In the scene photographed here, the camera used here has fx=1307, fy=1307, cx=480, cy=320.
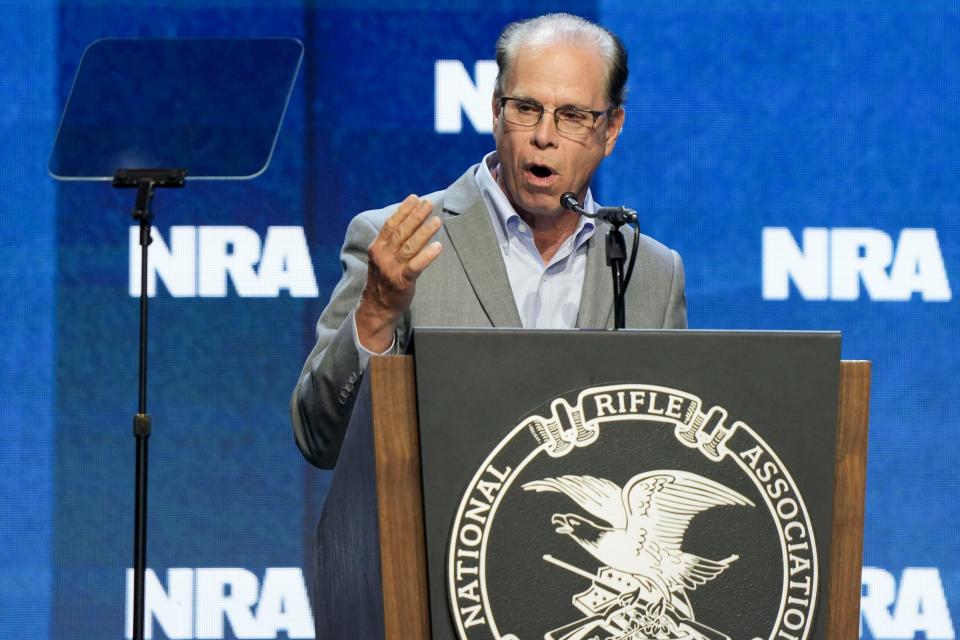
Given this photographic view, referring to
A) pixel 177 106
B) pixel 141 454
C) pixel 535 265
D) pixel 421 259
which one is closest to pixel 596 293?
pixel 535 265

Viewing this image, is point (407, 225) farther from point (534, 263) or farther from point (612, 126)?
point (612, 126)

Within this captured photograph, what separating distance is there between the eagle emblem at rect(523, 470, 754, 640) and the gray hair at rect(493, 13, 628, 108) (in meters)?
1.03

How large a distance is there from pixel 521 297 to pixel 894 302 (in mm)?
1894

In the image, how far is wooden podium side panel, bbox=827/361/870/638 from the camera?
3.89 feet

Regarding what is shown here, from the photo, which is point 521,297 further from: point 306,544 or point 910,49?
point 910,49

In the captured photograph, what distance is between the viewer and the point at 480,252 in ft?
6.32

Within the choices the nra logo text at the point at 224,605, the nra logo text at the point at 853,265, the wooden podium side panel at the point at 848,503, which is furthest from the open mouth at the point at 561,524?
the nra logo text at the point at 853,265

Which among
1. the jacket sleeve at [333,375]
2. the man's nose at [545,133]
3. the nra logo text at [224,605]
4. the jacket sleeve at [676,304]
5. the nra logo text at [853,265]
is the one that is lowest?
the nra logo text at [224,605]

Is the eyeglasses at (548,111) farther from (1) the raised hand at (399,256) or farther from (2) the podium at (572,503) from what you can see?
(2) the podium at (572,503)

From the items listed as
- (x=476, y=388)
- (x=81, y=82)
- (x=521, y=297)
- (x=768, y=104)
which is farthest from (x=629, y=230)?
(x=81, y=82)

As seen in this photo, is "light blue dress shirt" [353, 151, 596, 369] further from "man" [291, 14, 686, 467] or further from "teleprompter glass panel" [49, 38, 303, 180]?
"teleprompter glass panel" [49, 38, 303, 180]

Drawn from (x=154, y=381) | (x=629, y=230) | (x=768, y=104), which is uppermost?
(x=768, y=104)

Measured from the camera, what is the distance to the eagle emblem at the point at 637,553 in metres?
1.09

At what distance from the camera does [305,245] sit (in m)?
3.55
